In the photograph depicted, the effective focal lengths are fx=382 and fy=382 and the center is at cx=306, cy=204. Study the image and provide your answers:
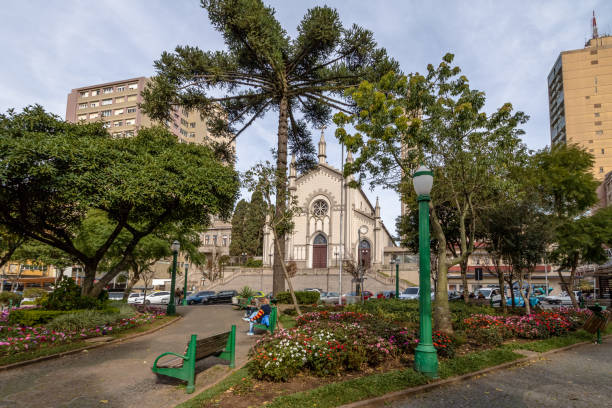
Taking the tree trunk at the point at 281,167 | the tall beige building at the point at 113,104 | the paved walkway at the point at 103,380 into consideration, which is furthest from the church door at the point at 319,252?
the paved walkway at the point at 103,380

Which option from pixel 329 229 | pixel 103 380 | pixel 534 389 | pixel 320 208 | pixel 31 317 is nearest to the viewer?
pixel 534 389

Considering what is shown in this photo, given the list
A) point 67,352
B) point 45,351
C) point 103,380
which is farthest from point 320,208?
point 103,380

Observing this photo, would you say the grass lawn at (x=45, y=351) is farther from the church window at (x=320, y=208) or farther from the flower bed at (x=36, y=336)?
the church window at (x=320, y=208)

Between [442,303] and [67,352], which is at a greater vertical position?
[442,303]

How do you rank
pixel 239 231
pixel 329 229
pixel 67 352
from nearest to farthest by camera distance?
pixel 67 352
pixel 329 229
pixel 239 231

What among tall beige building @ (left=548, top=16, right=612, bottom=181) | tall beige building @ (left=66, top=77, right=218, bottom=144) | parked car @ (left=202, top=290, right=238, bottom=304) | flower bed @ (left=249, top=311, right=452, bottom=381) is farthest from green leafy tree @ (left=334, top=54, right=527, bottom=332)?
tall beige building @ (left=548, top=16, right=612, bottom=181)

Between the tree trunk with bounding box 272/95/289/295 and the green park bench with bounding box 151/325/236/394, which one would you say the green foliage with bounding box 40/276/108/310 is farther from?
the green park bench with bounding box 151/325/236/394

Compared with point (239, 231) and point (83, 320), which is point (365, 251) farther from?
point (83, 320)

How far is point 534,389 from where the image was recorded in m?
7.00

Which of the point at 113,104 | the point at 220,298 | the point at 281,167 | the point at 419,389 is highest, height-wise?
the point at 113,104

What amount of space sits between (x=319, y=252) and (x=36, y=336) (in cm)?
4083

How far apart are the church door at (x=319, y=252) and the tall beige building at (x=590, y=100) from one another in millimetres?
50984

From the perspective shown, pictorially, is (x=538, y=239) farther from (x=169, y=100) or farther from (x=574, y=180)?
(x=169, y=100)

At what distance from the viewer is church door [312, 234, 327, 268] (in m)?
49.2
